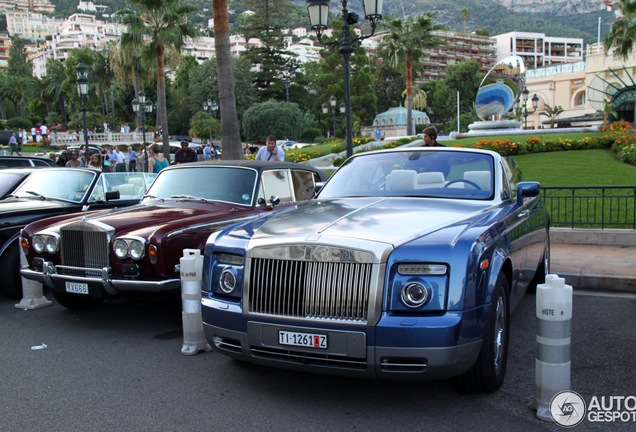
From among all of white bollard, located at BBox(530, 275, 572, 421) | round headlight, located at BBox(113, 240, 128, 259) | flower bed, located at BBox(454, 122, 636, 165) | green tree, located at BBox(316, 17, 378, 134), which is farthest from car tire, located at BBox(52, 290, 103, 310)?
green tree, located at BBox(316, 17, 378, 134)

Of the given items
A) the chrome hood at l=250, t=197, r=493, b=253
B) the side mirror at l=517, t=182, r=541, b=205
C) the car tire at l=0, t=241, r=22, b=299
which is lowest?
the car tire at l=0, t=241, r=22, b=299

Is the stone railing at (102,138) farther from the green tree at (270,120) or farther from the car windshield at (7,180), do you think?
the car windshield at (7,180)

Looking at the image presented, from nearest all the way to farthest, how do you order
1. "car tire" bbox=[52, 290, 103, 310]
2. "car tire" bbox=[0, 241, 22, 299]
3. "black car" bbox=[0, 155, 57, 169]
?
"car tire" bbox=[52, 290, 103, 310] < "car tire" bbox=[0, 241, 22, 299] < "black car" bbox=[0, 155, 57, 169]

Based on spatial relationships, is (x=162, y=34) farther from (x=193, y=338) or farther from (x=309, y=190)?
(x=193, y=338)

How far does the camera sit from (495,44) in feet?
518

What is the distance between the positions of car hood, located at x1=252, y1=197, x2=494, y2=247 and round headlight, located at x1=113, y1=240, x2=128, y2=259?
176 centimetres

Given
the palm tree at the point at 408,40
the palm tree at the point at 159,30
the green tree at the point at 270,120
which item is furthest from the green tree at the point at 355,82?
the palm tree at the point at 159,30

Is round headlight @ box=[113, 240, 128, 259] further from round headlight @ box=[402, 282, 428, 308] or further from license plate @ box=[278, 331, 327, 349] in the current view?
round headlight @ box=[402, 282, 428, 308]

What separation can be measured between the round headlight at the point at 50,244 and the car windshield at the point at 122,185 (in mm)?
2261

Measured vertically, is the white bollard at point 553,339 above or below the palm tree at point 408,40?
below

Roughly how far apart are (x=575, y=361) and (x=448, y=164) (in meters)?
1.97

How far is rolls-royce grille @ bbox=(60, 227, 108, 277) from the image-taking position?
5.28 meters

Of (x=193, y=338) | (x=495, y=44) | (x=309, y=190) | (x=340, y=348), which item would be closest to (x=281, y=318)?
(x=340, y=348)

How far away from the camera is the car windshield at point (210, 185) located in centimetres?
648
